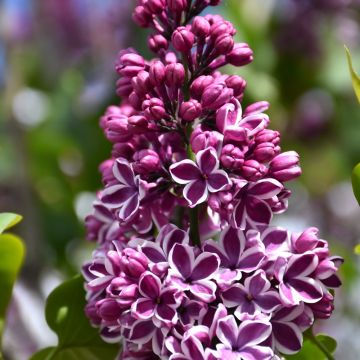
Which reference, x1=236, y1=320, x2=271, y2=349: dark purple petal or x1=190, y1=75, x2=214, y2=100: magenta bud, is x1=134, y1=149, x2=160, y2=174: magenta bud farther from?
x1=236, y1=320, x2=271, y2=349: dark purple petal

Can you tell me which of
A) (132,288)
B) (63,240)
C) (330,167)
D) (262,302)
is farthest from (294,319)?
(330,167)

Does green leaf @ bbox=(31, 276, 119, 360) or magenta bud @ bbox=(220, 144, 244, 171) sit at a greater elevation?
magenta bud @ bbox=(220, 144, 244, 171)

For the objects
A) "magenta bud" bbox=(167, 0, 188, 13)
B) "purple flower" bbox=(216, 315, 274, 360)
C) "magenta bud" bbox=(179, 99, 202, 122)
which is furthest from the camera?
"magenta bud" bbox=(167, 0, 188, 13)

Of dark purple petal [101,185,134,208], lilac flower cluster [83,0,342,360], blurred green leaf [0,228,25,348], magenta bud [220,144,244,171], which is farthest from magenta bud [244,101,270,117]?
blurred green leaf [0,228,25,348]

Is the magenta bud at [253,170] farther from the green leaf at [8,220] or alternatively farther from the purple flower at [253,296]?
the green leaf at [8,220]

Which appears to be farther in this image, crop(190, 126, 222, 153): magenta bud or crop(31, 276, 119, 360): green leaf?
crop(31, 276, 119, 360): green leaf

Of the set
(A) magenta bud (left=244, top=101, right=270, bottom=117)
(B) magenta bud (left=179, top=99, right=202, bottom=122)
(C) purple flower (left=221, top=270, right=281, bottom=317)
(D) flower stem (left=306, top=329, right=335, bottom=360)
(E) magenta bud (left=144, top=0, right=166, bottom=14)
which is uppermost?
(E) magenta bud (left=144, top=0, right=166, bottom=14)

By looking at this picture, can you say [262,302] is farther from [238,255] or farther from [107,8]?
Answer: [107,8]

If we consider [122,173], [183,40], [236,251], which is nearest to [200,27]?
[183,40]
